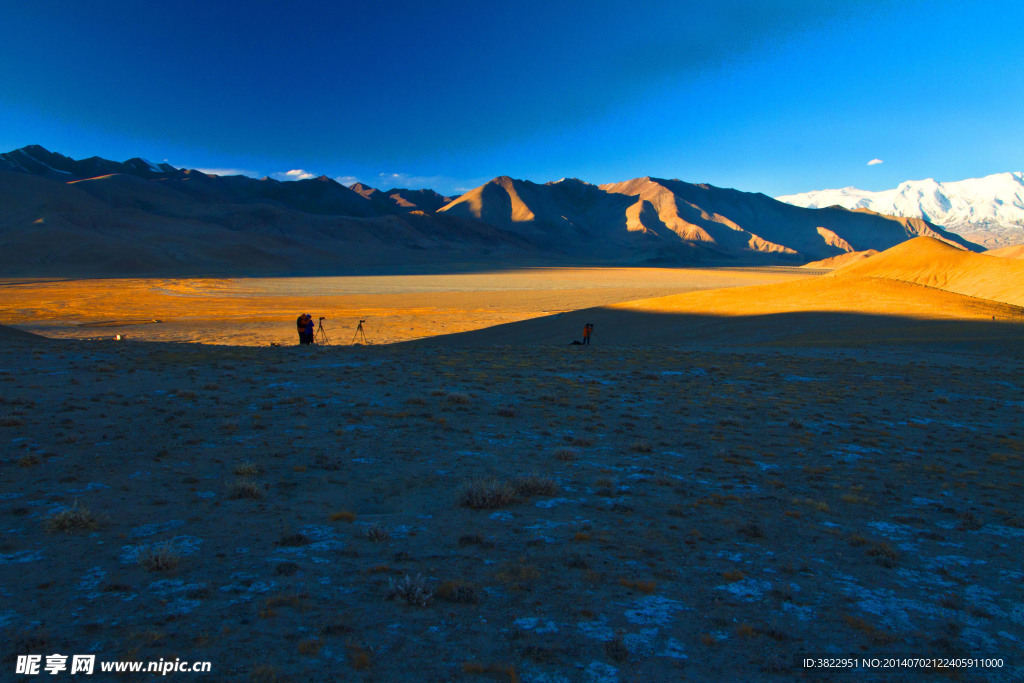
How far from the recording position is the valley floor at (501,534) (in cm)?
344

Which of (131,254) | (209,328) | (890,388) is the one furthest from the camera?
(131,254)

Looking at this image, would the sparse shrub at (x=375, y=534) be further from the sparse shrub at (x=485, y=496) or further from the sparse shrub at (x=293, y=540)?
the sparse shrub at (x=485, y=496)

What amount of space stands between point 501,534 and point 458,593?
3.56 feet

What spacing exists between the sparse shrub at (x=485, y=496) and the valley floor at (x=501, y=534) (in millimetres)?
27

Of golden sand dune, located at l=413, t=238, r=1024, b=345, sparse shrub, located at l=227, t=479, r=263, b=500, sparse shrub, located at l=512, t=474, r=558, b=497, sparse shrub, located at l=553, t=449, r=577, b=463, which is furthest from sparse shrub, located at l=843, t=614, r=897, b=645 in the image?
golden sand dune, located at l=413, t=238, r=1024, b=345

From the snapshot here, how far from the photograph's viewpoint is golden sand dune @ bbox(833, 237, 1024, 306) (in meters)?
51.2

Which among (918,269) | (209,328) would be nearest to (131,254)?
(209,328)

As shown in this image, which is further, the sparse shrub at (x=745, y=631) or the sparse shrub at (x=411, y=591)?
the sparse shrub at (x=411, y=591)

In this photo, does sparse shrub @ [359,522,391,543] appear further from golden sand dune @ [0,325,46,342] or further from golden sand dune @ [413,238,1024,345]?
golden sand dune @ [413,238,1024,345]

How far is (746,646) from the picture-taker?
351 centimetres

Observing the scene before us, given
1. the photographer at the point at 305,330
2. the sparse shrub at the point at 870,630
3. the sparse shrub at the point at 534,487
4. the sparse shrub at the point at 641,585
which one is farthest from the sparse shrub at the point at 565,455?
the photographer at the point at 305,330

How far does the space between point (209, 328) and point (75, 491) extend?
30291mm

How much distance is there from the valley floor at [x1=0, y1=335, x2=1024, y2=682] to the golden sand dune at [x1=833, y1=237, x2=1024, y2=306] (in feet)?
137

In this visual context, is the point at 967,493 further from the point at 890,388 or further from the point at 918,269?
the point at 918,269
